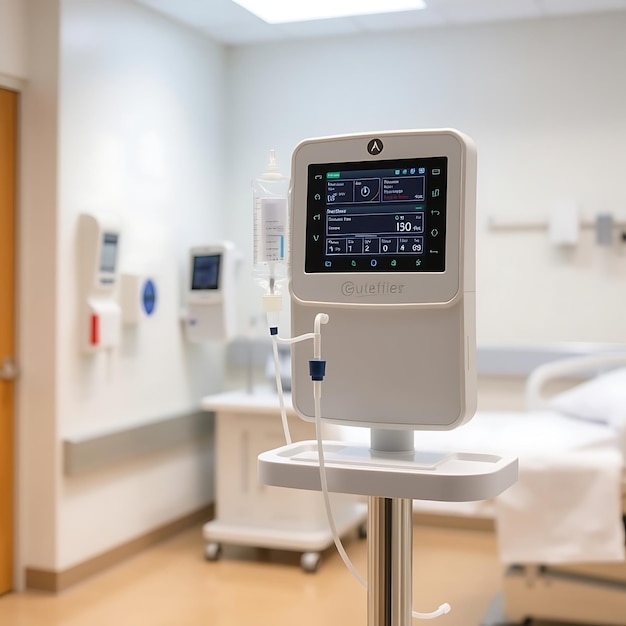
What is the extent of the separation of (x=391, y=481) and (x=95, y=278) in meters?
2.55

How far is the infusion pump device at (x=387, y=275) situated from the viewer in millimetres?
1566

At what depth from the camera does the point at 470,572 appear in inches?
157

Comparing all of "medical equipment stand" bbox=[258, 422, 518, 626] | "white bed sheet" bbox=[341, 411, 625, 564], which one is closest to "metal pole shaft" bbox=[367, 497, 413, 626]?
"medical equipment stand" bbox=[258, 422, 518, 626]

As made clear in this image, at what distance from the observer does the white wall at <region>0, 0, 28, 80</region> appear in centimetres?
361

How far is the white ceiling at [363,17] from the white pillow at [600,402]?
175 centimetres

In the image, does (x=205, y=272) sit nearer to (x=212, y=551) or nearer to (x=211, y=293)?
(x=211, y=293)

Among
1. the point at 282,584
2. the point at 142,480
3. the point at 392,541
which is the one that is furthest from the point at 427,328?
the point at 142,480

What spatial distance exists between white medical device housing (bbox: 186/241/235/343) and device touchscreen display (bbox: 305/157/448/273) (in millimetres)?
2766

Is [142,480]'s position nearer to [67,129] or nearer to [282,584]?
[282,584]

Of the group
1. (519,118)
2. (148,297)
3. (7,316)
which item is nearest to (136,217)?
(148,297)

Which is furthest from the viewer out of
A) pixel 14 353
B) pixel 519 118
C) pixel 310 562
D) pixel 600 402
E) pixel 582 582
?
pixel 519 118

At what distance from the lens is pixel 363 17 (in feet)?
14.6

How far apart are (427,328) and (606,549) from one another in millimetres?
1786

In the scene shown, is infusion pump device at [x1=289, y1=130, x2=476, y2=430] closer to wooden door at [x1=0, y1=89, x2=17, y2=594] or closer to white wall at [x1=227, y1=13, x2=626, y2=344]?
wooden door at [x1=0, y1=89, x2=17, y2=594]
